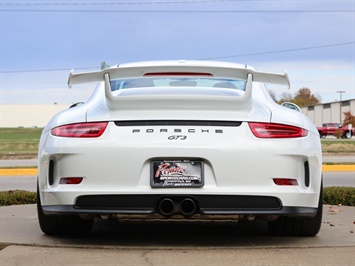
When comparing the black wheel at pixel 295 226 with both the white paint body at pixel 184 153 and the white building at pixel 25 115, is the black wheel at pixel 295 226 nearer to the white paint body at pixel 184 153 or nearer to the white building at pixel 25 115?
the white paint body at pixel 184 153

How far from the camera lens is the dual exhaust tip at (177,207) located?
4.64 m

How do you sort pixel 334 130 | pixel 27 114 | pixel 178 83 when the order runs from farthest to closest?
pixel 27 114 < pixel 334 130 < pixel 178 83

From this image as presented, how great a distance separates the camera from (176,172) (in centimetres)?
464

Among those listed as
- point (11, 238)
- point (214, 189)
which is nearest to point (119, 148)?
point (214, 189)

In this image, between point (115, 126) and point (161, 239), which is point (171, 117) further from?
point (161, 239)

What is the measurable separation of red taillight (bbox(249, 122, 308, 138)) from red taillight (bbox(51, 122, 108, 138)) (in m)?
1.06

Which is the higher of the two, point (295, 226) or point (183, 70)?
point (183, 70)

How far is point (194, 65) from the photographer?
4992 millimetres

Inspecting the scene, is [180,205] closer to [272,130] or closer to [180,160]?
[180,160]

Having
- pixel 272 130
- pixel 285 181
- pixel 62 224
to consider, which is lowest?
pixel 62 224

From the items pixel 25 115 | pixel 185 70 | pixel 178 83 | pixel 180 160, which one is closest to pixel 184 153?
pixel 180 160

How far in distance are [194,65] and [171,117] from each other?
0.50 meters

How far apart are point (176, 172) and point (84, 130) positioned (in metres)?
0.73

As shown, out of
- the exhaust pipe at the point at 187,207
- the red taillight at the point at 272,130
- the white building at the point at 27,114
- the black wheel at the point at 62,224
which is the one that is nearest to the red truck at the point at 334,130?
the white building at the point at 27,114
